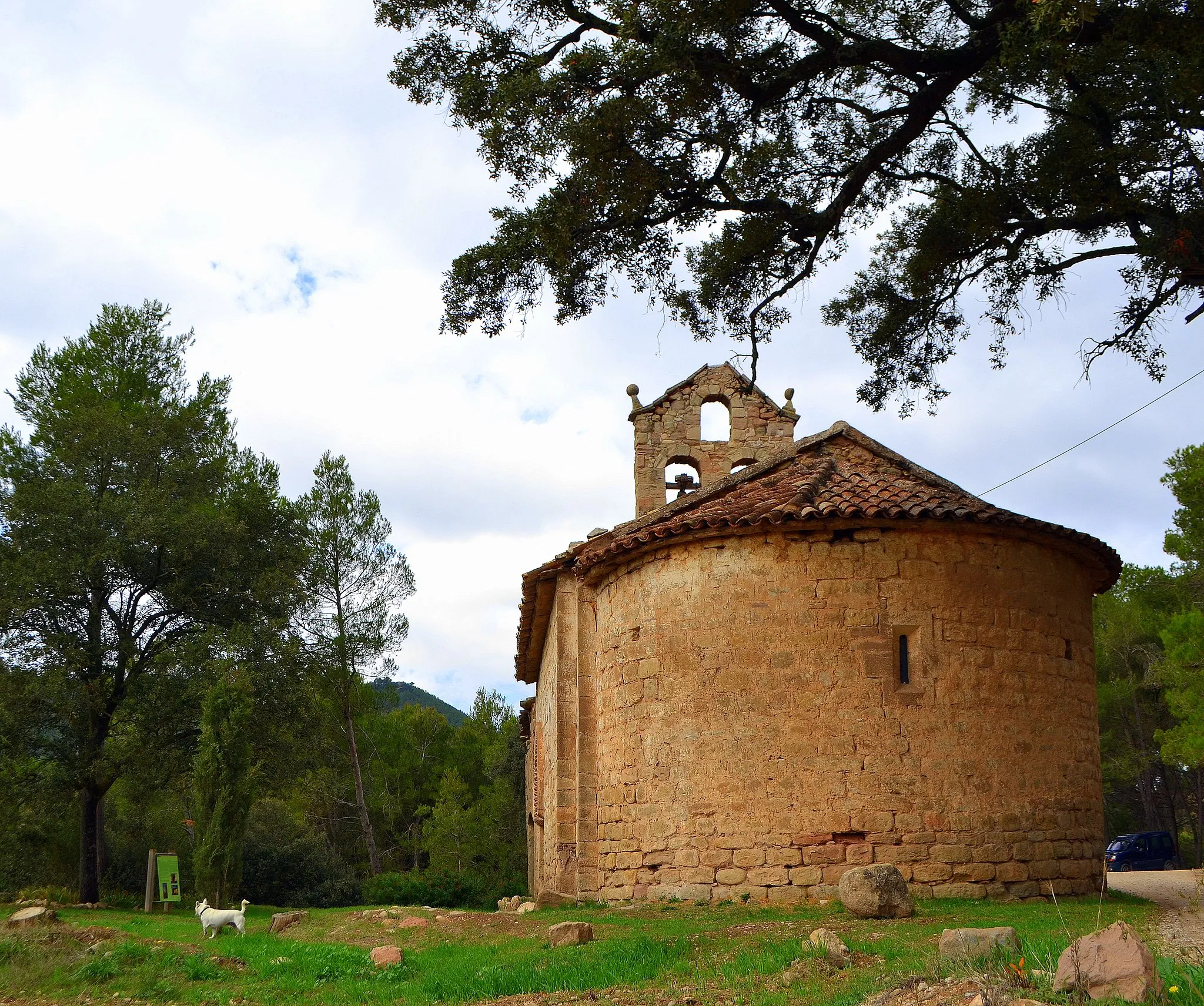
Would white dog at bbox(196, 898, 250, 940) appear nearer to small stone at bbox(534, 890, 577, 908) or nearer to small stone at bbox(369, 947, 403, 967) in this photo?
small stone at bbox(369, 947, 403, 967)

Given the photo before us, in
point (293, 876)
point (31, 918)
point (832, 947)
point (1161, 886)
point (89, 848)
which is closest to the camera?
point (832, 947)

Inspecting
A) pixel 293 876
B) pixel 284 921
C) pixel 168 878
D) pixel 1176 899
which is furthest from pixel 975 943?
pixel 293 876

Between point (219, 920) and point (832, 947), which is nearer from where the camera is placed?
point (832, 947)

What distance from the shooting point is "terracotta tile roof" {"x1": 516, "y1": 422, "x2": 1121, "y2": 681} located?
447 inches

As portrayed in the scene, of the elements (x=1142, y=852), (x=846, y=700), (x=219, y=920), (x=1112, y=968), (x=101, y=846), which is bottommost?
(x=1142, y=852)

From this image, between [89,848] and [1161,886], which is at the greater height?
[89,848]

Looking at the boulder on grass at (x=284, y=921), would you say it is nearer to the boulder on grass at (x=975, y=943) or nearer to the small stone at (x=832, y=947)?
the small stone at (x=832, y=947)

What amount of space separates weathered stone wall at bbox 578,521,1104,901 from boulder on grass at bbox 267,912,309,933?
3.85 metres

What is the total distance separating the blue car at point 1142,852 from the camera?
2581 cm

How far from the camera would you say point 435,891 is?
1997 centimetres

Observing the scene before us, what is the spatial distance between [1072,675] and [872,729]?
297 cm

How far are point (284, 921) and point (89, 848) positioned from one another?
9.73m

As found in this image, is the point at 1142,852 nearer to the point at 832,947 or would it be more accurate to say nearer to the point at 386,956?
the point at 832,947

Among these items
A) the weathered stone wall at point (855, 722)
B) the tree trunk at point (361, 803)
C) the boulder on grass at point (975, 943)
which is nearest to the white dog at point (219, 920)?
the weathered stone wall at point (855, 722)
